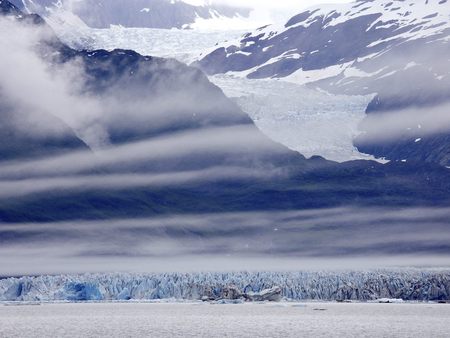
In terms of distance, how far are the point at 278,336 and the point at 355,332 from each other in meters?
13.3

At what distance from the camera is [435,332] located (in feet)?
467

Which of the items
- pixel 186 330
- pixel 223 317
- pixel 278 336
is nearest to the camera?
pixel 278 336

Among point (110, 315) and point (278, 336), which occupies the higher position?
point (110, 315)

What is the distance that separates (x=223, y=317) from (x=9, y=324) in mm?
41220

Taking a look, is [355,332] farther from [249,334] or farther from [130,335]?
[130,335]

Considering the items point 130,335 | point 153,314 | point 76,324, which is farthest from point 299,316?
point 130,335

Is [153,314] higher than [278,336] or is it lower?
higher

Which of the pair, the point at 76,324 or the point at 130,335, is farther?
the point at 76,324

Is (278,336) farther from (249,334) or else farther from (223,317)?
(223,317)

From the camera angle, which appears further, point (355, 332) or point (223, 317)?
point (223, 317)

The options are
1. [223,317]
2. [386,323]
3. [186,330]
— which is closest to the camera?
[186,330]

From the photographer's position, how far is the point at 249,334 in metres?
139

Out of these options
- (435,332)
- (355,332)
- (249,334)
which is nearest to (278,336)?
(249,334)

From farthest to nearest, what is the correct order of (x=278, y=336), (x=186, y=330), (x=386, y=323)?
(x=386, y=323), (x=186, y=330), (x=278, y=336)
